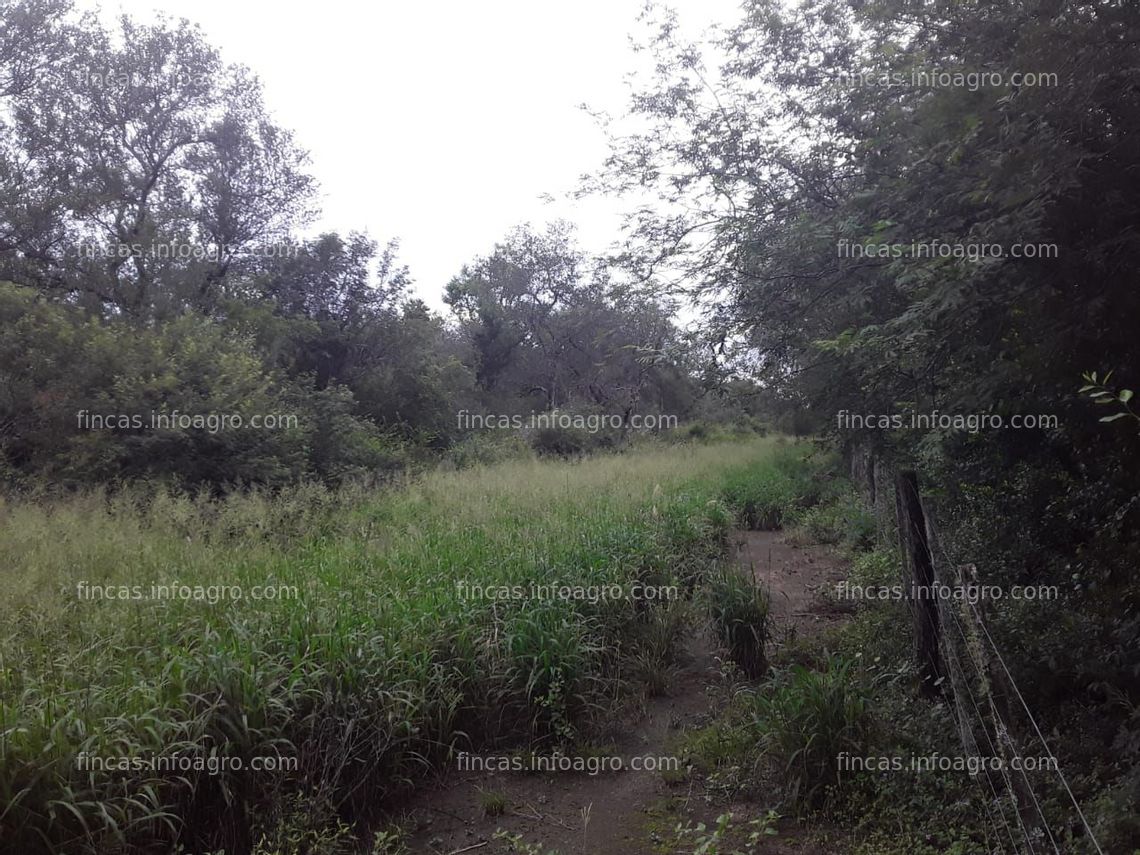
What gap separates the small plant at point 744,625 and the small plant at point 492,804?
7.85ft

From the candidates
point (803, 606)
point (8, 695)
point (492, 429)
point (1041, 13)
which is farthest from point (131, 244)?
point (1041, 13)

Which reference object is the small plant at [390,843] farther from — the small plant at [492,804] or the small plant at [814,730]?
the small plant at [814,730]

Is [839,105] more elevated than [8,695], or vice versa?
[839,105]

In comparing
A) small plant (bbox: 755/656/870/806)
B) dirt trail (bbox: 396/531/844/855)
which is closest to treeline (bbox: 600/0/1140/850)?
small plant (bbox: 755/656/870/806)

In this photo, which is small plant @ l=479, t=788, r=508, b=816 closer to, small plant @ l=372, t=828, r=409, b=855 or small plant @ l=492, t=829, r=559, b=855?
small plant @ l=492, t=829, r=559, b=855

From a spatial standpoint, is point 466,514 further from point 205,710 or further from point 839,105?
point 839,105

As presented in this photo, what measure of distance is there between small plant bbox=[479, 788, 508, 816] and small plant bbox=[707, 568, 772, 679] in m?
2.39

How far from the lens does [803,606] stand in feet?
24.2

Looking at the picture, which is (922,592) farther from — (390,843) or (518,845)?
(390,843)

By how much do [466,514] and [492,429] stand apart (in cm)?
1356

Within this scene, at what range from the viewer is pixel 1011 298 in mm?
3354

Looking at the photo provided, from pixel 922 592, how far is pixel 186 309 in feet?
51.0

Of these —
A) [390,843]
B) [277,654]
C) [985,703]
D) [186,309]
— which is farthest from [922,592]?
[186,309]

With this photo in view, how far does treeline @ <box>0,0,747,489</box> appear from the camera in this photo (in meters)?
10.4
